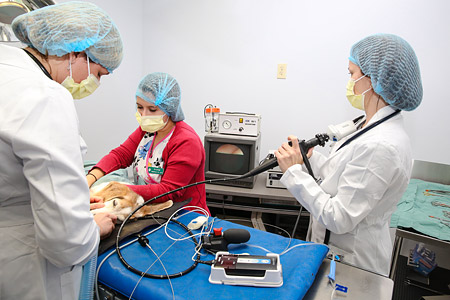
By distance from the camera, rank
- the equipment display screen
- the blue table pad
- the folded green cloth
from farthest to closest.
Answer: the equipment display screen → the folded green cloth → the blue table pad

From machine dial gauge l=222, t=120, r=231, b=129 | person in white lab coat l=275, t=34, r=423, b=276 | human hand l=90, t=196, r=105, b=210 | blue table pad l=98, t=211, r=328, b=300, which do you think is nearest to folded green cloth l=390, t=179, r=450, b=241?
person in white lab coat l=275, t=34, r=423, b=276

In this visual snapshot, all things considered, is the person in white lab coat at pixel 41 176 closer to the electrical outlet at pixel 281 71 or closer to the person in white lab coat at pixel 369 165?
the person in white lab coat at pixel 369 165

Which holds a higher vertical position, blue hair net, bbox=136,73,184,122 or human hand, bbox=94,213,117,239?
blue hair net, bbox=136,73,184,122

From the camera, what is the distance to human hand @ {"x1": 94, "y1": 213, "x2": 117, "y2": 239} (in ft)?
2.89

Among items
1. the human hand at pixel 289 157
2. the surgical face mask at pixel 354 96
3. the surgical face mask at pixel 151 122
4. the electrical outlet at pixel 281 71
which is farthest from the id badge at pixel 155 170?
the electrical outlet at pixel 281 71

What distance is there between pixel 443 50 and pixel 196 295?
268cm

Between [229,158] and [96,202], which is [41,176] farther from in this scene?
[229,158]

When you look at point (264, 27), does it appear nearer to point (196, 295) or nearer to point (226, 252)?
point (226, 252)

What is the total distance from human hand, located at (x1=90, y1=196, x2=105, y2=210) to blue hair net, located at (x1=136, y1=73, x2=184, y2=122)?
1.85ft

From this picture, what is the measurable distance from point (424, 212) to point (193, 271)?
5.37 feet

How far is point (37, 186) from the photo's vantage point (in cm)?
59

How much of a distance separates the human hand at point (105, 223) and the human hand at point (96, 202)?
2.9 inches

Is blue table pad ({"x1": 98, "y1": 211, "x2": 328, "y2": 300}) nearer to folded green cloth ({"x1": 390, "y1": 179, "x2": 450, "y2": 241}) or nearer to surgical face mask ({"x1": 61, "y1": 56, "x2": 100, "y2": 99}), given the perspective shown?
surgical face mask ({"x1": 61, "y1": 56, "x2": 100, "y2": 99})

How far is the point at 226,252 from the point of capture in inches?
33.2
